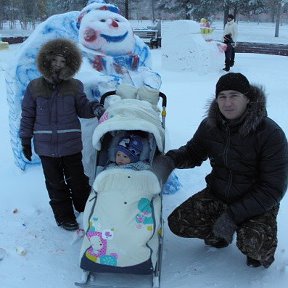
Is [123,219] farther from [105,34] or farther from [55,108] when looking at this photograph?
[105,34]

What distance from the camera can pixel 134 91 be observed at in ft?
10.8

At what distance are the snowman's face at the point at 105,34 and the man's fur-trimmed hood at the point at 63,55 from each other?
0.84 meters

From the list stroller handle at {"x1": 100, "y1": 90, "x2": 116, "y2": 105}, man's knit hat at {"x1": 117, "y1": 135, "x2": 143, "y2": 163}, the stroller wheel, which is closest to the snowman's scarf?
stroller handle at {"x1": 100, "y1": 90, "x2": 116, "y2": 105}

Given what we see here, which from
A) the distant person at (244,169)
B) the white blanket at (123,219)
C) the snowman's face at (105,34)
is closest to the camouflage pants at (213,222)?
the distant person at (244,169)

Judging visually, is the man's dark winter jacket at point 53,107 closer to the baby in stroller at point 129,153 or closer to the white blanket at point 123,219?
the baby in stroller at point 129,153

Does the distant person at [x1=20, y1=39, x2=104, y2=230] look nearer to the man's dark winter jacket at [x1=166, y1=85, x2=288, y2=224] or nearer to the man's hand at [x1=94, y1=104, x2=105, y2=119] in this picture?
the man's hand at [x1=94, y1=104, x2=105, y2=119]

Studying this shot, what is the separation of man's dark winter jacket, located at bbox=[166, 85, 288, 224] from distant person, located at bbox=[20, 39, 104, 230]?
2.98ft

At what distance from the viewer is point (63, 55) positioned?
3020mm

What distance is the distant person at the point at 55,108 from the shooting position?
2.99 m

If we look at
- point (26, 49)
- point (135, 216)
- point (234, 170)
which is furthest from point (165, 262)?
point (26, 49)

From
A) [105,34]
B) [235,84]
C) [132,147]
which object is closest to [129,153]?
[132,147]

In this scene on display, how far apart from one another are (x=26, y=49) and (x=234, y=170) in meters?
2.42

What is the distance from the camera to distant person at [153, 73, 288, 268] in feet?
8.16

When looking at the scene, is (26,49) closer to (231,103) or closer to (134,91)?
(134,91)
